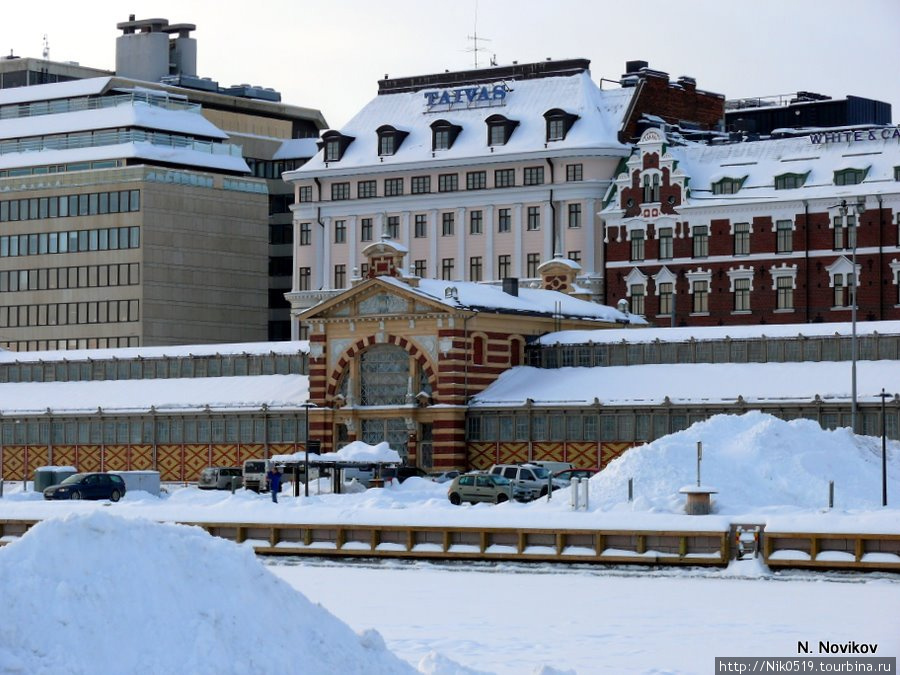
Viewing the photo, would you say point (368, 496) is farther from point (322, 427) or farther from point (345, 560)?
point (322, 427)

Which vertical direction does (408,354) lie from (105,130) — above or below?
below

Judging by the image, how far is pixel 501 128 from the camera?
452 ft

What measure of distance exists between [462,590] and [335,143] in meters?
91.4

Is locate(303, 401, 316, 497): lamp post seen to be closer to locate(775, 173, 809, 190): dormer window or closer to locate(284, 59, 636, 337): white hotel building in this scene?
locate(284, 59, 636, 337): white hotel building

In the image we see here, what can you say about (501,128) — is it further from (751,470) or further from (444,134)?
(751,470)

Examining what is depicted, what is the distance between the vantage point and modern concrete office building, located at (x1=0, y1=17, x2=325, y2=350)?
151 meters

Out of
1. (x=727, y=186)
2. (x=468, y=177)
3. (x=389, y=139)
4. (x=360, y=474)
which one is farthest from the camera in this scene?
(x=389, y=139)

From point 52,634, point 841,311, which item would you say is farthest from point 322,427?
point 52,634

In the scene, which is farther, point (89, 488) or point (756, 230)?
point (756, 230)

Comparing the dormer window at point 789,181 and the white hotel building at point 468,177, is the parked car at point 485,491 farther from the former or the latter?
the white hotel building at point 468,177

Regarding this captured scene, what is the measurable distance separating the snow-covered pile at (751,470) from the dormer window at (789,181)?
48.7 metres

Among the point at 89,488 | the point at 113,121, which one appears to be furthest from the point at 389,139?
the point at 89,488

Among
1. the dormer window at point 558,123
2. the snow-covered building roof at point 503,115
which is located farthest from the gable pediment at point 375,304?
the dormer window at point 558,123

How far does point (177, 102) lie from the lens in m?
164
